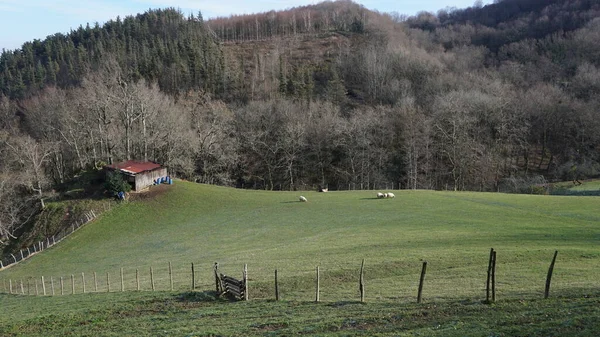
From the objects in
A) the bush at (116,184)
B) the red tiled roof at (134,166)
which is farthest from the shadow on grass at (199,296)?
the red tiled roof at (134,166)

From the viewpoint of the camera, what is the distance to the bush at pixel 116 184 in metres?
65.1

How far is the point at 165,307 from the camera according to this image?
2525 cm

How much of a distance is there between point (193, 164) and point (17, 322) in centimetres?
6917

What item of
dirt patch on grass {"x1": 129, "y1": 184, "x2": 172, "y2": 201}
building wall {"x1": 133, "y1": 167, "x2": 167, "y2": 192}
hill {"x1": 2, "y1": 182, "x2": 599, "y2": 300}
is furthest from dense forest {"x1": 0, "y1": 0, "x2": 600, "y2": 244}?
hill {"x1": 2, "y1": 182, "x2": 599, "y2": 300}

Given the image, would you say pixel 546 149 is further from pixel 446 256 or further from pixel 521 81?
pixel 446 256

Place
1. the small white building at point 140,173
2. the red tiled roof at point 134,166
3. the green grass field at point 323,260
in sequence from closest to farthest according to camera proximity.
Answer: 1. the green grass field at point 323,260
2. the small white building at point 140,173
3. the red tiled roof at point 134,166

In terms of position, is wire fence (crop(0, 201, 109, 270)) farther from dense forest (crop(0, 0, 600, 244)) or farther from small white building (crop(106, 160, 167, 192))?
dense forest (crop(0, 0, 600, 244))

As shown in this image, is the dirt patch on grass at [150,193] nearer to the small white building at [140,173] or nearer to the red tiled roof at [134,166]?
the small white building at [140,173]

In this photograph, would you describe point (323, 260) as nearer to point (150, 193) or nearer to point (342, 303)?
point (342, 303)

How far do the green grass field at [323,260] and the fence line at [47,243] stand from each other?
70.7 inches

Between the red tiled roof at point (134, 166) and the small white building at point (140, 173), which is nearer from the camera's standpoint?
the small white building at point (140, 173)

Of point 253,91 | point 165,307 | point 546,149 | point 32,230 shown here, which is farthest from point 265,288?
point 253,91

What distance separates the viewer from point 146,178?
68562 mm

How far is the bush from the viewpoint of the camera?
65.1m
